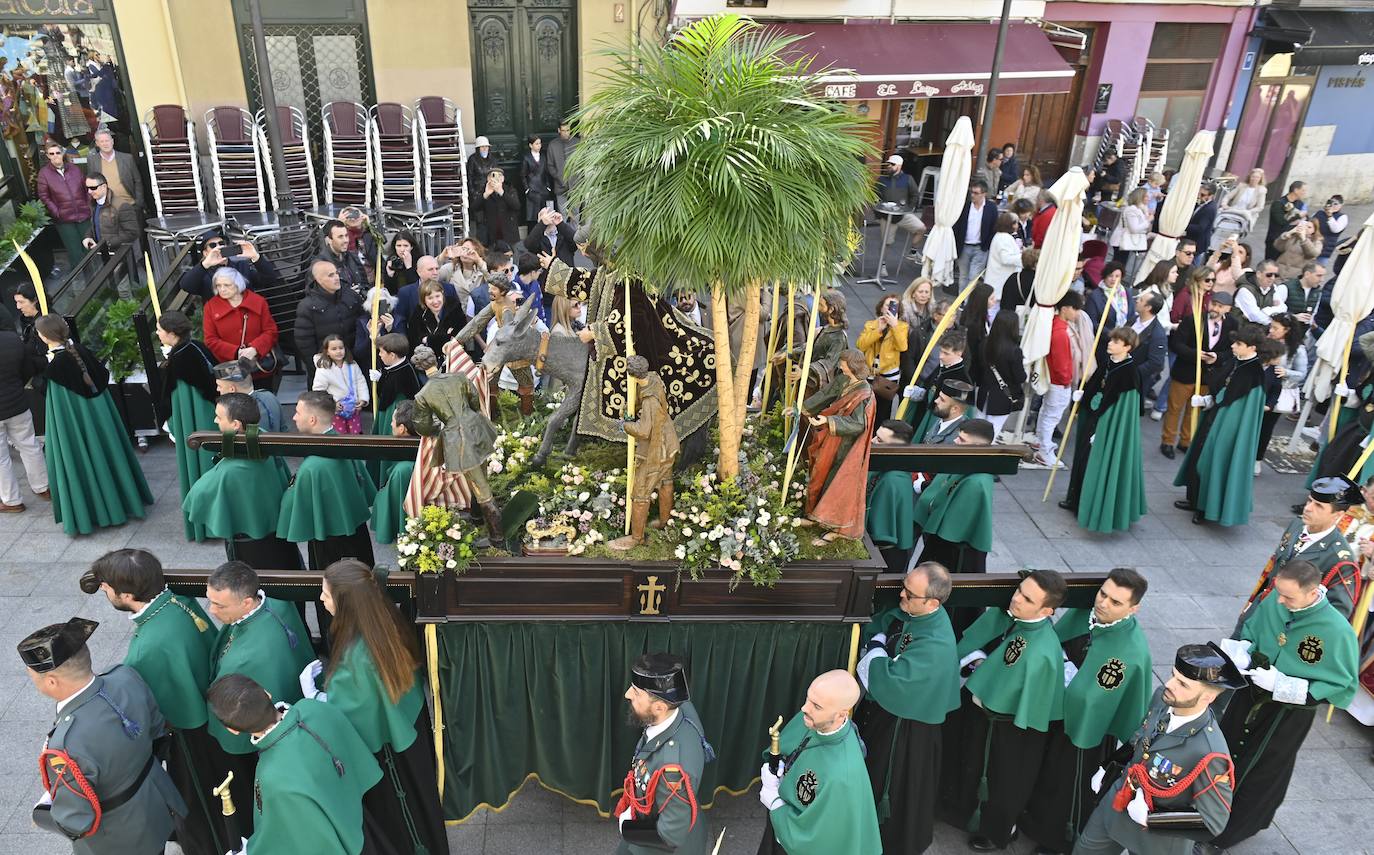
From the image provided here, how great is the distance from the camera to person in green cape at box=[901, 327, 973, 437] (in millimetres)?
7695

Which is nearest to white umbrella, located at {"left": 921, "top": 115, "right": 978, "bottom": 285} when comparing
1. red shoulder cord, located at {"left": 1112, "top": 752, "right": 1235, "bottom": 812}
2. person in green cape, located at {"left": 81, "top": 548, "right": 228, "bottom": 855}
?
red shoulder cord, located at {"left": 1112, "top": 752, "right": 1235, "bottom": 812}

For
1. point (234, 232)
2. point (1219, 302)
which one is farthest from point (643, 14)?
point (1219, 302)

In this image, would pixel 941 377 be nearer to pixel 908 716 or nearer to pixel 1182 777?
pixel 908 716

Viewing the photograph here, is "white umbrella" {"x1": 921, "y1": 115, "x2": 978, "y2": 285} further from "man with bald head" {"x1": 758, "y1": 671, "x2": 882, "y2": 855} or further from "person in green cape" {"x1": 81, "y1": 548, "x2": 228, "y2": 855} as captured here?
"person in green cape" {"x1": 81, "y1": 548, "x2": 228, "y2": 855}

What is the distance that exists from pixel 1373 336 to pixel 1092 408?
2.31m

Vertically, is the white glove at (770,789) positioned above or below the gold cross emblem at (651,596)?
below

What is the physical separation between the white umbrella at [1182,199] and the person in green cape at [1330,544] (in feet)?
22.0

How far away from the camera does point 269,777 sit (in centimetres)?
405

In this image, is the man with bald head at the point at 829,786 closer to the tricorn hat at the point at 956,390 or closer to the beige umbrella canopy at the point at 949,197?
the tricorn hat at the point at 956,390

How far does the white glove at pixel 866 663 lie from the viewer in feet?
17.3

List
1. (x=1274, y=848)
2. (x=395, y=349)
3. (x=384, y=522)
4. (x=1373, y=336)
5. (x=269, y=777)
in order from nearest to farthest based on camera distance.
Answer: (x=269, y=777) → (x=1274, y=848) → (x=384, y=522) → (x=395, y=349) → (x=1373, y=336)

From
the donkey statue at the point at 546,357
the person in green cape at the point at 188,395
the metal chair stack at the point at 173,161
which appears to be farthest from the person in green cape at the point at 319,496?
the metal chair stack at the point at 173,161

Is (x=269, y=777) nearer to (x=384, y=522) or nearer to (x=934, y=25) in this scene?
(x=384, y=522)

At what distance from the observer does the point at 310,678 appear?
4.79 m
